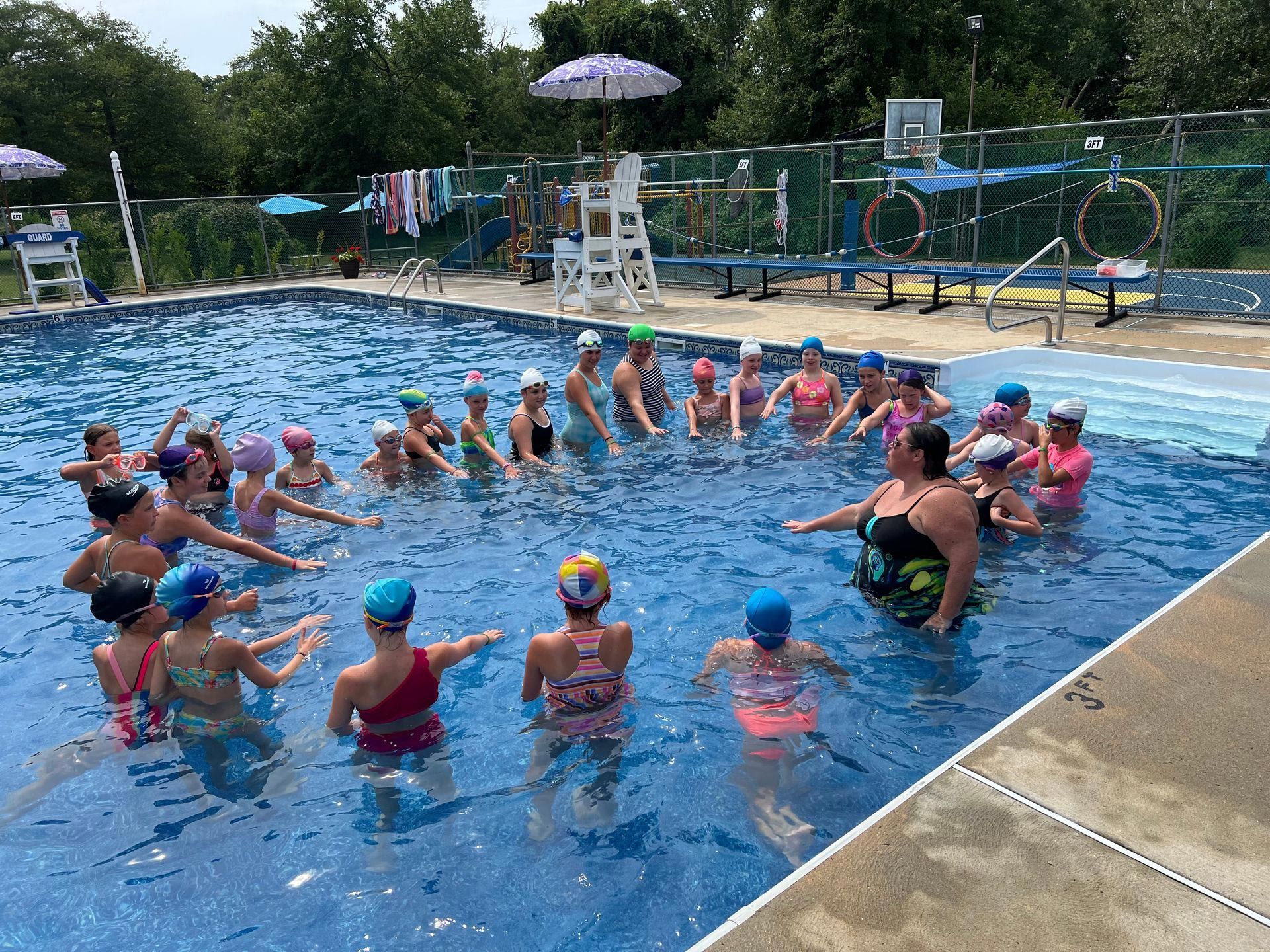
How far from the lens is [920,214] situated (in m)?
18.5

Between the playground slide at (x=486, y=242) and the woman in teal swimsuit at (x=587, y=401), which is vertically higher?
the playground slide at (x=486, y=242)

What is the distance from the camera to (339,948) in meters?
2.95

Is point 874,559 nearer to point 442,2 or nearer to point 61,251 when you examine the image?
point 61,251

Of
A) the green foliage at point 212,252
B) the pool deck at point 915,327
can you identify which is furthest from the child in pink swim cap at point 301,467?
the green foliage at point 212,252

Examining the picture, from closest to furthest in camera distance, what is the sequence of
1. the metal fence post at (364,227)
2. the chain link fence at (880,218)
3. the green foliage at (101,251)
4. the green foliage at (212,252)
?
the chain link fence at (880,218) → the green foliage at (101,251) → the green foliage at (212,252) → the metal fence post at (364,227)

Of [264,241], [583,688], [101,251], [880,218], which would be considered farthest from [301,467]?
[264,241]

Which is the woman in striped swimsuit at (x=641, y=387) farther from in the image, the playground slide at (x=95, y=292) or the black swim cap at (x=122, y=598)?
the playground slide at (x=95, y=292)

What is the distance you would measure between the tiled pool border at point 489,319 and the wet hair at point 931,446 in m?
4.84

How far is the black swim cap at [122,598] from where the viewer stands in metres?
3.82

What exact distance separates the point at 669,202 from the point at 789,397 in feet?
35.0

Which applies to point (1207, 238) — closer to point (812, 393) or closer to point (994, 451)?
point (812, 393)

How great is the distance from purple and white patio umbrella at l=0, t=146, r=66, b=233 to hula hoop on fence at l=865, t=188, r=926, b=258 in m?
16.1

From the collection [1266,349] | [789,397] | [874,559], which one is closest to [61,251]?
[789,397]

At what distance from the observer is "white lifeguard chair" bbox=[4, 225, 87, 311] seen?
1775 cm
